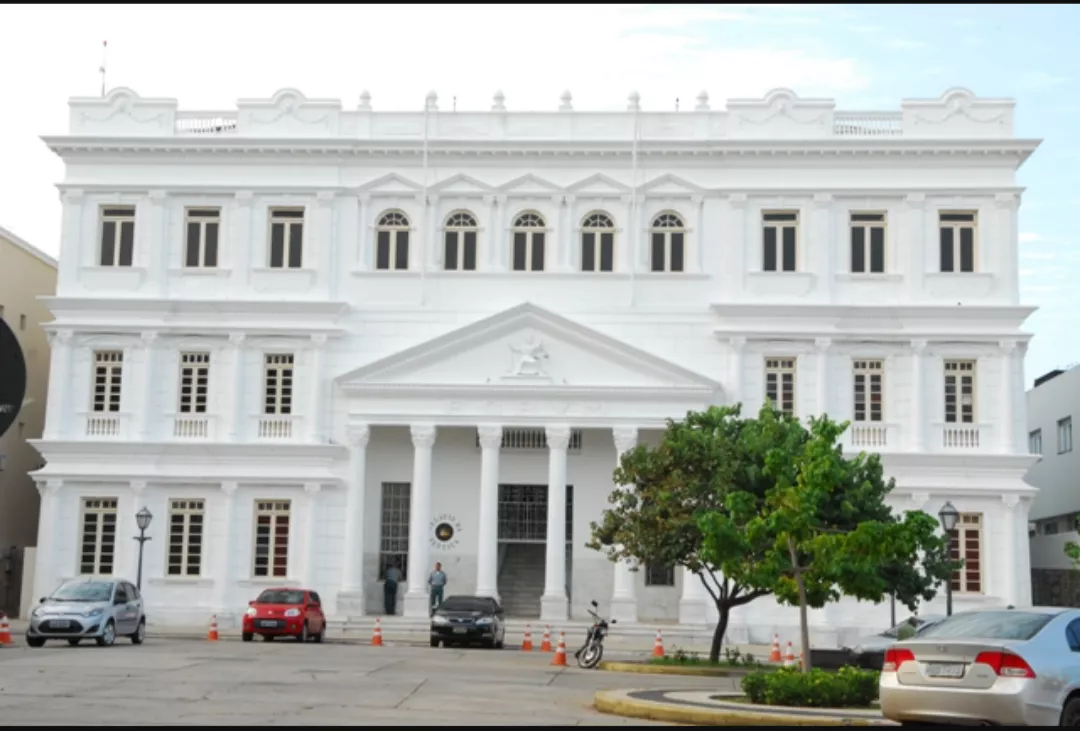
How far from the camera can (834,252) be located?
44.7 meters

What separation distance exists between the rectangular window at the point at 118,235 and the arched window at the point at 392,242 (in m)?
7.55

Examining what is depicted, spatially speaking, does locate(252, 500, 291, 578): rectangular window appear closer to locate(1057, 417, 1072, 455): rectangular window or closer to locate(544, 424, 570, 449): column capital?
locate(544, 424, 570, 449): column capital

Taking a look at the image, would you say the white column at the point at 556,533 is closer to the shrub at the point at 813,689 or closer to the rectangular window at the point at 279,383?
the rectangular window at the point at 279,383

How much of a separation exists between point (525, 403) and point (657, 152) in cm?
864

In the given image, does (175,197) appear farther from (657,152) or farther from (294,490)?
(657,152)

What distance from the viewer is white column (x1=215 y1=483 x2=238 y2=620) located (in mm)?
43875

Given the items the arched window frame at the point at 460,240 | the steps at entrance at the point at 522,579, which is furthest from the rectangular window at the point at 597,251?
the steps at entrance at the point at 522,579

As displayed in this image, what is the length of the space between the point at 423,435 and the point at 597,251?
7.68m

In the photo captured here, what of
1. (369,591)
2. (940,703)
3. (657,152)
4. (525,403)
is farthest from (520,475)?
(940,703)

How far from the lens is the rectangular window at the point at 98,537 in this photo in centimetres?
4453

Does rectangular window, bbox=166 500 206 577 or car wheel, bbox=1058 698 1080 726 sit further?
rectangular window, bbox=166 500 206 577

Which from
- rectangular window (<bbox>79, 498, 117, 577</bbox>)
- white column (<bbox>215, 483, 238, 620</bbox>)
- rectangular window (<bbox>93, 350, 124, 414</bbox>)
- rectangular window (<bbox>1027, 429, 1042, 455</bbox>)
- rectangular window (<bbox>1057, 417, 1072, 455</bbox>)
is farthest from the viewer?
rectangular window (<bbox>1027, 429, 1042, 455</bbox>)

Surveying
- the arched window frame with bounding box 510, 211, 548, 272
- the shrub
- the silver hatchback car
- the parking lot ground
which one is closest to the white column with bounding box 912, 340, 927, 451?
the arched window frame with bounding box 510, 211, 548, 272

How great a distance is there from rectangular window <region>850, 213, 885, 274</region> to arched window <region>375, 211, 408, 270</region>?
13548mm
